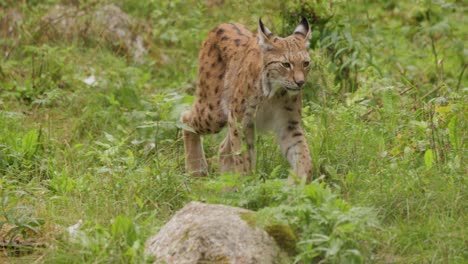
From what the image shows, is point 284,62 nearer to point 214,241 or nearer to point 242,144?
point 242,144

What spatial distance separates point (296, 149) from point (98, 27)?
16.0 ft

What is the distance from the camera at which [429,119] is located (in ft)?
24.5

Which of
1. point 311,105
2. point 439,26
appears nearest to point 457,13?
point 439,26

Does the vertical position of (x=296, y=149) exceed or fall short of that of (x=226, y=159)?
it exceeds it

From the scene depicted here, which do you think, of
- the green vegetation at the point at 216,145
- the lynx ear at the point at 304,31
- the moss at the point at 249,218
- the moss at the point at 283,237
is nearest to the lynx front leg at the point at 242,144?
the green vegetation at the point at 216,145

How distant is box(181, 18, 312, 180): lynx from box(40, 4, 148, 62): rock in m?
3.10

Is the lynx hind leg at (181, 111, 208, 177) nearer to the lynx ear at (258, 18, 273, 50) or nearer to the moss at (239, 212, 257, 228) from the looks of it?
the lynx ear at (258, 18, 273, 50)

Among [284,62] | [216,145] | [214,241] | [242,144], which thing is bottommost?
[216,145]

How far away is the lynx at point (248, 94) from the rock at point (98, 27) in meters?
3.10

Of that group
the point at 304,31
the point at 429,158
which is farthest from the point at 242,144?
the point at 429,158

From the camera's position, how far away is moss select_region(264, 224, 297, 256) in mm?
5531

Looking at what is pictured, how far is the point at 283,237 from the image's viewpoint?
5.54 metres

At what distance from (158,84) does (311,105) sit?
280 cm

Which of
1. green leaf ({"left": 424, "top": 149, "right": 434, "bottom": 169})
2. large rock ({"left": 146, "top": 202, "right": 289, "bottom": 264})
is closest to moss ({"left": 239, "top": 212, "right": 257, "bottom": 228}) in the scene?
large rock ({"left": 146, "top": 202, "right": 289, "bottom": 264})
